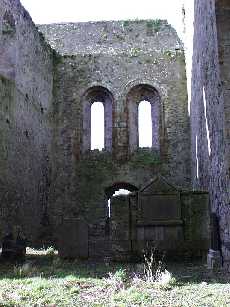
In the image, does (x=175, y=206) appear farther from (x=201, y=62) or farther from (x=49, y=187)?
(x=49, y=187)

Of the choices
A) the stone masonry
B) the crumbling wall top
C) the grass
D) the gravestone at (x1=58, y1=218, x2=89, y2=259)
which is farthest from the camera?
the crumbling wall top

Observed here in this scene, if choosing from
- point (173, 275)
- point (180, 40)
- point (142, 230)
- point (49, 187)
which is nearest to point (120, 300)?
point (173, 275)

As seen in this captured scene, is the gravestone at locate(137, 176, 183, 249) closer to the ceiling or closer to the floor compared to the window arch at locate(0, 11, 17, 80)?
closer to the floor

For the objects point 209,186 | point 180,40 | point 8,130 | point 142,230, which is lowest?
point 142,230

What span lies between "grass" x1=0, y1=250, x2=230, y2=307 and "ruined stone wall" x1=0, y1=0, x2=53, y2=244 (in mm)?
4136

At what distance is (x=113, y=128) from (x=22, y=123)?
3.99 metres

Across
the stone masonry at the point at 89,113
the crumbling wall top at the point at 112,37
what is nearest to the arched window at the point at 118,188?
the stone masonry at the point at 89,113

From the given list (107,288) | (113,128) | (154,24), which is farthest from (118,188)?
(107,288)

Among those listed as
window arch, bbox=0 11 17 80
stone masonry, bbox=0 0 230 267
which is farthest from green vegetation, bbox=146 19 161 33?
window arch, bbox=0 11 17 80

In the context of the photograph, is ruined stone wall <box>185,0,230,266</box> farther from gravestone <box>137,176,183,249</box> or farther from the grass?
the grass

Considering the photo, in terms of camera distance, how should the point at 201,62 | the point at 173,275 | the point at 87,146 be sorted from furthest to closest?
the point at 87,146 → the point at 201,62 → the point at 173,275

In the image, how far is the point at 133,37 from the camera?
53.0 ft

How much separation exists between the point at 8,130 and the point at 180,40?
776cm

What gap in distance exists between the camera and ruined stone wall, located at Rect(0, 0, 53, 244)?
10945 mm
